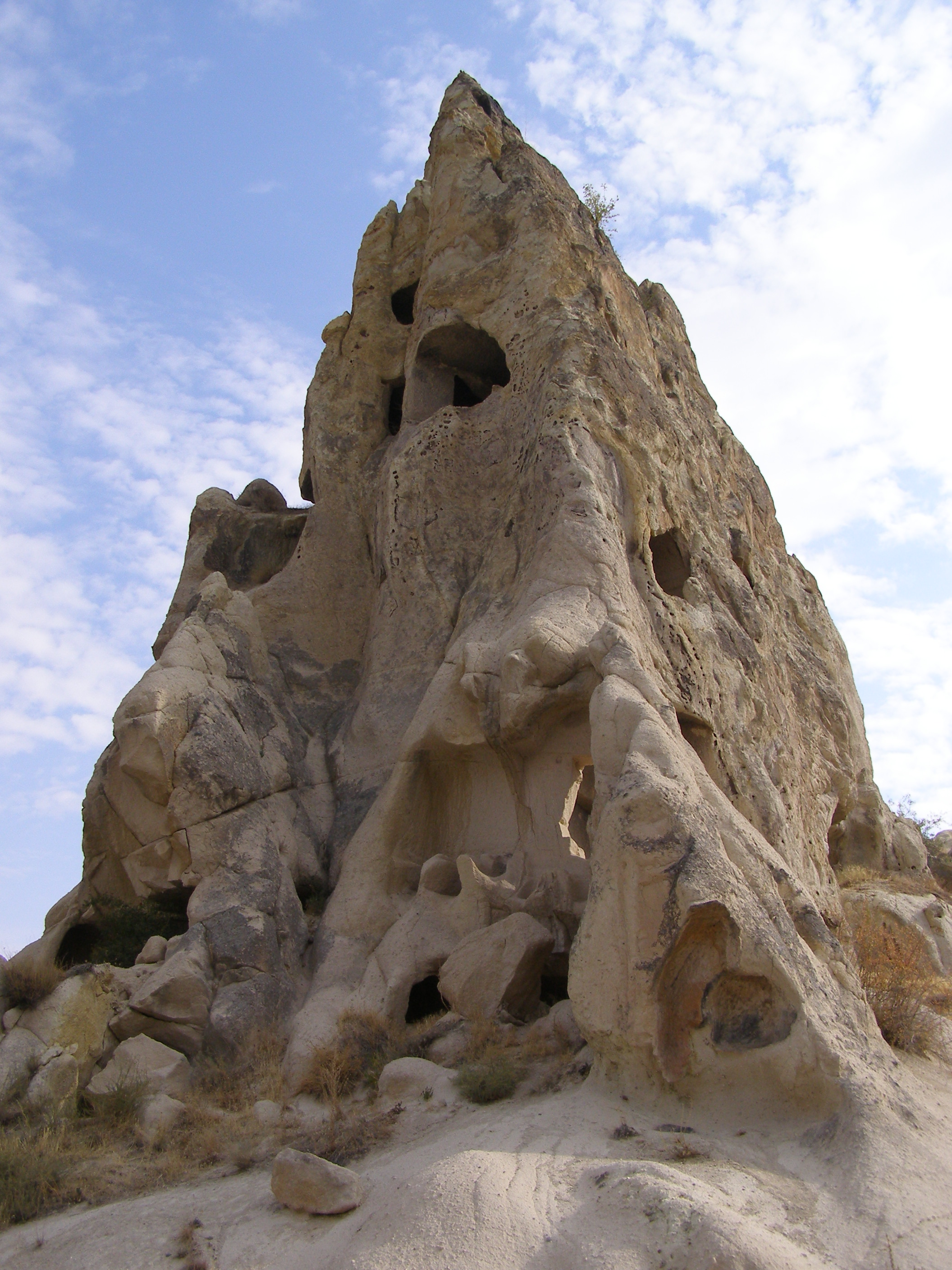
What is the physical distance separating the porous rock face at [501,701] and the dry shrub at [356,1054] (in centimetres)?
18

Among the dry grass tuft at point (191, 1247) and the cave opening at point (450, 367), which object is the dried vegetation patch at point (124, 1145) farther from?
the cave opening at point (450, 367)

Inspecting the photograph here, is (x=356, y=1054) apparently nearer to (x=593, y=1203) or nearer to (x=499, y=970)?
(x=499, y=970)

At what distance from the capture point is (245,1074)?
6.86m

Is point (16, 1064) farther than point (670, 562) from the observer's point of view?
No

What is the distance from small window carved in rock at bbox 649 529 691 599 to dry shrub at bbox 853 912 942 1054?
3.93 metres

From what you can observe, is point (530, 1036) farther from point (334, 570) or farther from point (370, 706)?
point (334, 570)

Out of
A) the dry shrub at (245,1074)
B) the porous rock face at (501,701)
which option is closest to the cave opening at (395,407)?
the porous rock face at (501,701)

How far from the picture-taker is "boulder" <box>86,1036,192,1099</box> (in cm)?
658

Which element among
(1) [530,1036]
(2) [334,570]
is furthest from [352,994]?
(2) [334,570]

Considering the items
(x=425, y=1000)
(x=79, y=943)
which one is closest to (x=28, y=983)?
(x=79, y=943)

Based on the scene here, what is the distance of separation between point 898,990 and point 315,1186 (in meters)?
4.43

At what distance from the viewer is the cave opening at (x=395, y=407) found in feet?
42.5

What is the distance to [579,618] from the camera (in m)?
7.94

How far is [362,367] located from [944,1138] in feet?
34.8
